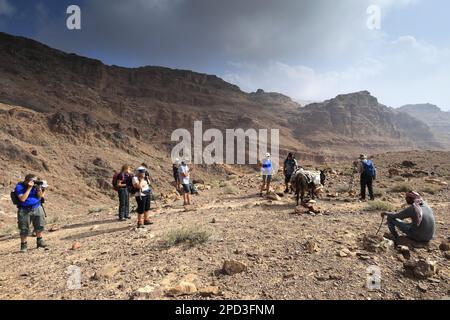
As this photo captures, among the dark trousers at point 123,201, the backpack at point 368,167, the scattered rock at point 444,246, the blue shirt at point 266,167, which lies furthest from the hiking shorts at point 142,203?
the backpack at point 368,167

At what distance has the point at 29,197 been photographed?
7023 mm

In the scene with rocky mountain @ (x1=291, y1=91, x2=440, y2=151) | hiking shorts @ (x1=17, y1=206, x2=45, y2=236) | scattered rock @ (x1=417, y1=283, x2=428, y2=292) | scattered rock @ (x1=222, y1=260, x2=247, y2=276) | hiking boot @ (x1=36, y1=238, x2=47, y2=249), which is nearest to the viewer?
scattered rock @ (x1=417, y1=283, x2=428, y2=292)

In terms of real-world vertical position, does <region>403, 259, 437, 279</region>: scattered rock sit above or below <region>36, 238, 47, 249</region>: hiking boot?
above

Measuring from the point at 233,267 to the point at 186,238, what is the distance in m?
1.68

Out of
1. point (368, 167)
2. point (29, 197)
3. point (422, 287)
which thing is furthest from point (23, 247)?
point (368, 167)

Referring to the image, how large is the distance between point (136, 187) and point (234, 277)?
4014 millimetres

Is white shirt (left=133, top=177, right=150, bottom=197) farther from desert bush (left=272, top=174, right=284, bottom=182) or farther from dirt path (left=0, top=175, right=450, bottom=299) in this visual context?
desert bush (left=272, top=174, right=284, bottom=182)

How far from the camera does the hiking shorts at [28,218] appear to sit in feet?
22.8

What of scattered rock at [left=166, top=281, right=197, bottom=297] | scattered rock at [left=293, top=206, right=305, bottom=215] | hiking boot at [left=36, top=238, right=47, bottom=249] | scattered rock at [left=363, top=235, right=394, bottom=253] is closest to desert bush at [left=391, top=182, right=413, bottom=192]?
scattered rock at [left=293, top=206, right=305, bottom=215]

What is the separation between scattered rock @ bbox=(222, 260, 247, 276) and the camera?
4969 mm

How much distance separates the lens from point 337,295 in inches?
173
